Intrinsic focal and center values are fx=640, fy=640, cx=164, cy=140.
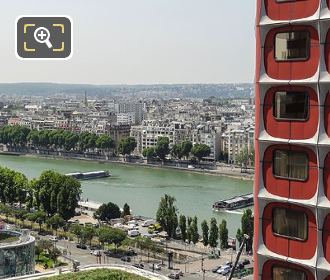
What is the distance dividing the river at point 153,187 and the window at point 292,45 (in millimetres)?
10056

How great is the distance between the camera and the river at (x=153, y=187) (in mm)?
14828

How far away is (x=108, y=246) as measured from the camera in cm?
1069

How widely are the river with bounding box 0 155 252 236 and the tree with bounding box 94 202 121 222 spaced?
1350 millimetres

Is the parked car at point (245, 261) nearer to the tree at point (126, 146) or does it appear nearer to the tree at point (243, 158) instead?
the tree at point (243, 158)

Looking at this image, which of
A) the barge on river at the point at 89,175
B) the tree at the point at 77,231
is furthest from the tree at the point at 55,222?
the barge on river at the point at 89,175

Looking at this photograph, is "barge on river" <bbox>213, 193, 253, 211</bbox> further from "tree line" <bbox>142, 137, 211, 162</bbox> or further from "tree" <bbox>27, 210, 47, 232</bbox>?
"tree line" <bbox>142, 137, 211, 162</bbox>

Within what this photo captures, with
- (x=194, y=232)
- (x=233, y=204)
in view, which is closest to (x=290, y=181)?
(x=194, y=232)

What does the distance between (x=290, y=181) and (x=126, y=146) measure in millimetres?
23812

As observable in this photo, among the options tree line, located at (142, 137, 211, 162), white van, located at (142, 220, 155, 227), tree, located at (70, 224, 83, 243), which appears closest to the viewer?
tree, located at (70, 224, 83, 243)

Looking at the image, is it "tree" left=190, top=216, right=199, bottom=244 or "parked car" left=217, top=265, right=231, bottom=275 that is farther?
"tree" left=190, top=216, right=199, bottom=244

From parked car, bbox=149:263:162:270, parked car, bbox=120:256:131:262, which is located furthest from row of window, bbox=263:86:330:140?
parked car, bbox=120:256:131:262

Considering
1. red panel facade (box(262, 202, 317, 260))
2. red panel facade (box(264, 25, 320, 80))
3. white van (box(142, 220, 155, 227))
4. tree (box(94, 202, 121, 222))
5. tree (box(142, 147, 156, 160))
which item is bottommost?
white van (box(142, 220, 155, 227))

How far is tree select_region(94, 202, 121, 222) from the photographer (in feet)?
42.8

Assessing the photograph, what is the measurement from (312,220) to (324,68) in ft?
1.65
